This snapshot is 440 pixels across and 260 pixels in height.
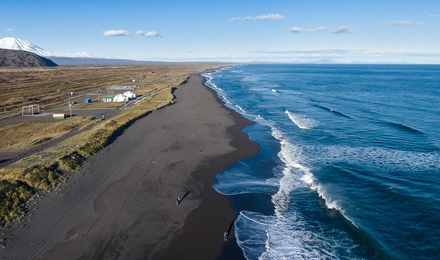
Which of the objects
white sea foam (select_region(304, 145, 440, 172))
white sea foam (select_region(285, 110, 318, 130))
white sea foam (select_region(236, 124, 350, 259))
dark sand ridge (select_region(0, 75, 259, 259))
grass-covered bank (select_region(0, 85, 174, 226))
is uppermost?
grass-covered bank (select_region(0, 85, 174, 226))

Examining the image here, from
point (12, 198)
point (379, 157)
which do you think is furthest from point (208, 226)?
point (379, 157)

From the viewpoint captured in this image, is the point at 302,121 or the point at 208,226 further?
the point at 302,121

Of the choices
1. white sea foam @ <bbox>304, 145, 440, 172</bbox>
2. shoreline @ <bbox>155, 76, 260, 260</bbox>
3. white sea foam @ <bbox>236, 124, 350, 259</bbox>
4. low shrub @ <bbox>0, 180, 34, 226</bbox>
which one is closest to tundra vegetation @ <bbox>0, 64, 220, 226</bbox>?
low shrub @ <bbox>0, 180, 34, 226</bbox>

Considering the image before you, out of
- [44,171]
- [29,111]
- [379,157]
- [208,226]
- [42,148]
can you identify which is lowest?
[208,226]

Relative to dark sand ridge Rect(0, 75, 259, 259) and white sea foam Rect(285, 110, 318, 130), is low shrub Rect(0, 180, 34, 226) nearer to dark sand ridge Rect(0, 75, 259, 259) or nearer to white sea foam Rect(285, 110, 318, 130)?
dark sand ridge Rect(0, 75, 259, 259)

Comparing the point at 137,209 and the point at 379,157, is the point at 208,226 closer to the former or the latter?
the point at 137,209

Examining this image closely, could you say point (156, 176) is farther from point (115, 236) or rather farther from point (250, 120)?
point (250, 120)

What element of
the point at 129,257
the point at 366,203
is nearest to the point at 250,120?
the point at 366,203
